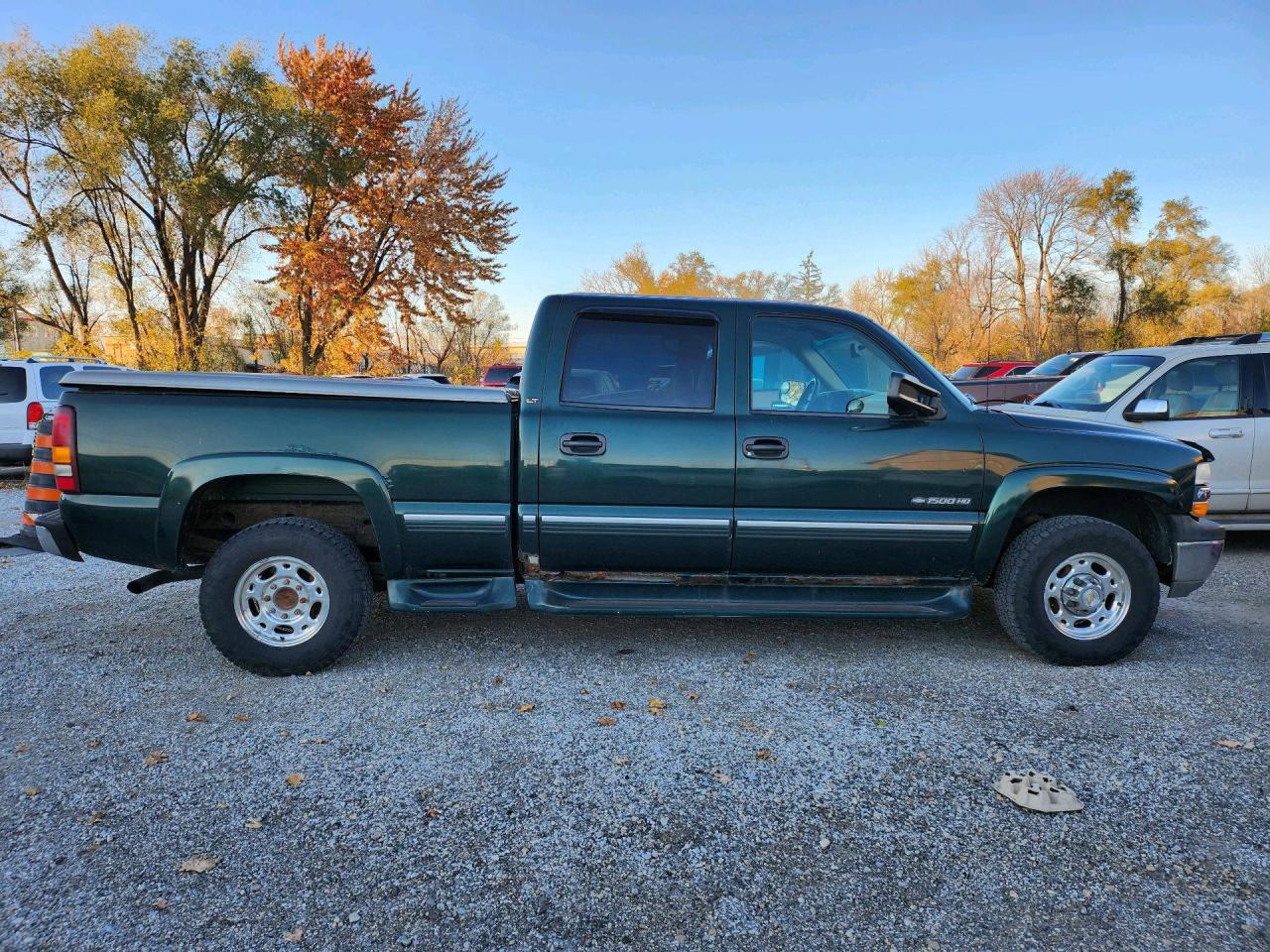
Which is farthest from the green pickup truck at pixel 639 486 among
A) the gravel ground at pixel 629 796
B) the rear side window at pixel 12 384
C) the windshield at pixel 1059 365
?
the windshield at pixel 1059 365

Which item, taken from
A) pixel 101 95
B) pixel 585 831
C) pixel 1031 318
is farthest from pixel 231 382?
pixel 1031 318

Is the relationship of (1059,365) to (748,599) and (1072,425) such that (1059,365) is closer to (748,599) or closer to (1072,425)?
(1072,425)

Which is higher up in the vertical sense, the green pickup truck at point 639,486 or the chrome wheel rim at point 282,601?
the green pickup truck at point 639,486

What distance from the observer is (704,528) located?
368 cm

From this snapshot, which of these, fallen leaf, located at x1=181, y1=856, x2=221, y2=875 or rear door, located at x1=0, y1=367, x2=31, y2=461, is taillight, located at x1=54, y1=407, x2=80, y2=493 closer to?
fallen leaf, located at x1=181, y1=856, x2=221, y2=875

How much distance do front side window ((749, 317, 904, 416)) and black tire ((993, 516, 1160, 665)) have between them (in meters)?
1.08

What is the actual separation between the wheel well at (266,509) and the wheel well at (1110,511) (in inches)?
142

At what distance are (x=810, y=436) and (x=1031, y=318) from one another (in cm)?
5170

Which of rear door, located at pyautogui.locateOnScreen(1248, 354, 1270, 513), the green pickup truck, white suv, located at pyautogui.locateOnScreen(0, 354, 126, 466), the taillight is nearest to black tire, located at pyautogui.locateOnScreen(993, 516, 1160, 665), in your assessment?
the green pickup truck

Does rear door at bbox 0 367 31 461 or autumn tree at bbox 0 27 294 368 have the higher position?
autumn tree at bbox 0 27 294 368

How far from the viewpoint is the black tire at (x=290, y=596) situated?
139 inches

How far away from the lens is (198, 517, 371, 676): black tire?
3.54 meters

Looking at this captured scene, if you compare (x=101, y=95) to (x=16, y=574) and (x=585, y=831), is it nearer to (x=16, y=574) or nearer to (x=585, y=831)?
(x=16, y=574)

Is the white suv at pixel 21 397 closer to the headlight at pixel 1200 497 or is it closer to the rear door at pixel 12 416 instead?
the rear door at pixel 12 416
